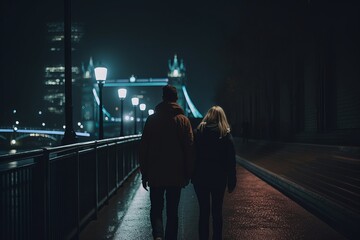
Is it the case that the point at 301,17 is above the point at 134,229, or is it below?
above

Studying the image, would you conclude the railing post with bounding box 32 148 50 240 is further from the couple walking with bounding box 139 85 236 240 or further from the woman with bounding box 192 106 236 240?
the woman with bounding box 192 106 236 240

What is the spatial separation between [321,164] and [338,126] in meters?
12.0

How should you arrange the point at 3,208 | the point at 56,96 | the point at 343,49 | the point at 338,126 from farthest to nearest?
1. the point at 56,96
2. the point at 338,126
3. the point at 343,49
4. the point at 3,208

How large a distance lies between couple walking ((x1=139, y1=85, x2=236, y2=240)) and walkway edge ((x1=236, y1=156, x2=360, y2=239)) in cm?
252

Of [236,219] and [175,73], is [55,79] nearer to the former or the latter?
[175,73]

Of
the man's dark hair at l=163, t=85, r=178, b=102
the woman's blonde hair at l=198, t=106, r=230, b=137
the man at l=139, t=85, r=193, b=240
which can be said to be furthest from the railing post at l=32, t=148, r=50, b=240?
the woman's blonde hair at l=198, t=106, r=230, b=137

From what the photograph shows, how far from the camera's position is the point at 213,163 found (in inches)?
214

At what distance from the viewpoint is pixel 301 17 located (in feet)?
79.4

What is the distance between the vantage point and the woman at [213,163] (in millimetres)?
5434

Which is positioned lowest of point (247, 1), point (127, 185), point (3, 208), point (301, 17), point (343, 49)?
point (127, 185)

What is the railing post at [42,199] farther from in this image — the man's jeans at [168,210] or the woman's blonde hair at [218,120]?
the woman's blonde hair at [218,120]

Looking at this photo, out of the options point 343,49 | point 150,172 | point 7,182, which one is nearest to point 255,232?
point 150,172

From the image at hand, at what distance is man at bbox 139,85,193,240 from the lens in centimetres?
518

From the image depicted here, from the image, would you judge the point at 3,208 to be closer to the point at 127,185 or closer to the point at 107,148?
the point at 107,148
